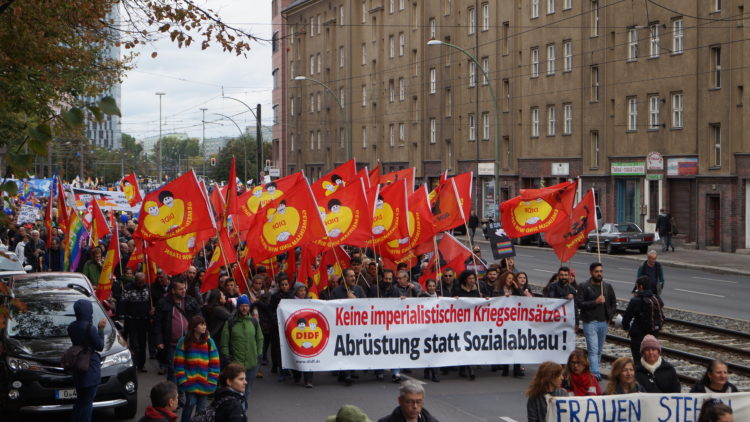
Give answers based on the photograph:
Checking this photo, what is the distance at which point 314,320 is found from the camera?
1462 centimetres

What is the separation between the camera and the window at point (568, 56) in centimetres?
5369

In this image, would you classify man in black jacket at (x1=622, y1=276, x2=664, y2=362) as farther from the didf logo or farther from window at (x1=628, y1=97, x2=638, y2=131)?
window at (x1=628, y1=97, x2=638, y2=131)

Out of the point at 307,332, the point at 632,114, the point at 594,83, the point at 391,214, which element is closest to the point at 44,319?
the point at 307,332

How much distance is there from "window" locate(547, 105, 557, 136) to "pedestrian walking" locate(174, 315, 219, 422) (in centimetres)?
4610

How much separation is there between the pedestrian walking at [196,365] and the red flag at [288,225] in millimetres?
5840

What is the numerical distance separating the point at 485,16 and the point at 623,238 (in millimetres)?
22487

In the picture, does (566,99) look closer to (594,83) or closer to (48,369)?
(594,83)

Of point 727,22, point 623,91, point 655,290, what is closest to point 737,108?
point 727,22

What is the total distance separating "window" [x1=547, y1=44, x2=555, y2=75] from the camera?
55.3 metres

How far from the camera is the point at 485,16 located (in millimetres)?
61875

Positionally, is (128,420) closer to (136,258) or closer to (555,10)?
(136,258)

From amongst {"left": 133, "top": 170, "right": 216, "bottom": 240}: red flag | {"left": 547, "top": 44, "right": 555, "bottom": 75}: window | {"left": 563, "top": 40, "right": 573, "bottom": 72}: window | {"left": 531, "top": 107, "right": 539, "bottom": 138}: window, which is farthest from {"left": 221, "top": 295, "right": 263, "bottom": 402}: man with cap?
{"left": 531, "top": 107, "right": 539, "bottom": 138}: window

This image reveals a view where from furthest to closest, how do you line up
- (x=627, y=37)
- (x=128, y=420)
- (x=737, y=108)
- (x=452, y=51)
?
1. (x=452, y=51)
2. (x=627, y=37)
3. (x=737, y=108)
4. (x=128, y=420)

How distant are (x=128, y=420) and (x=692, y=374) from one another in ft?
27.5
